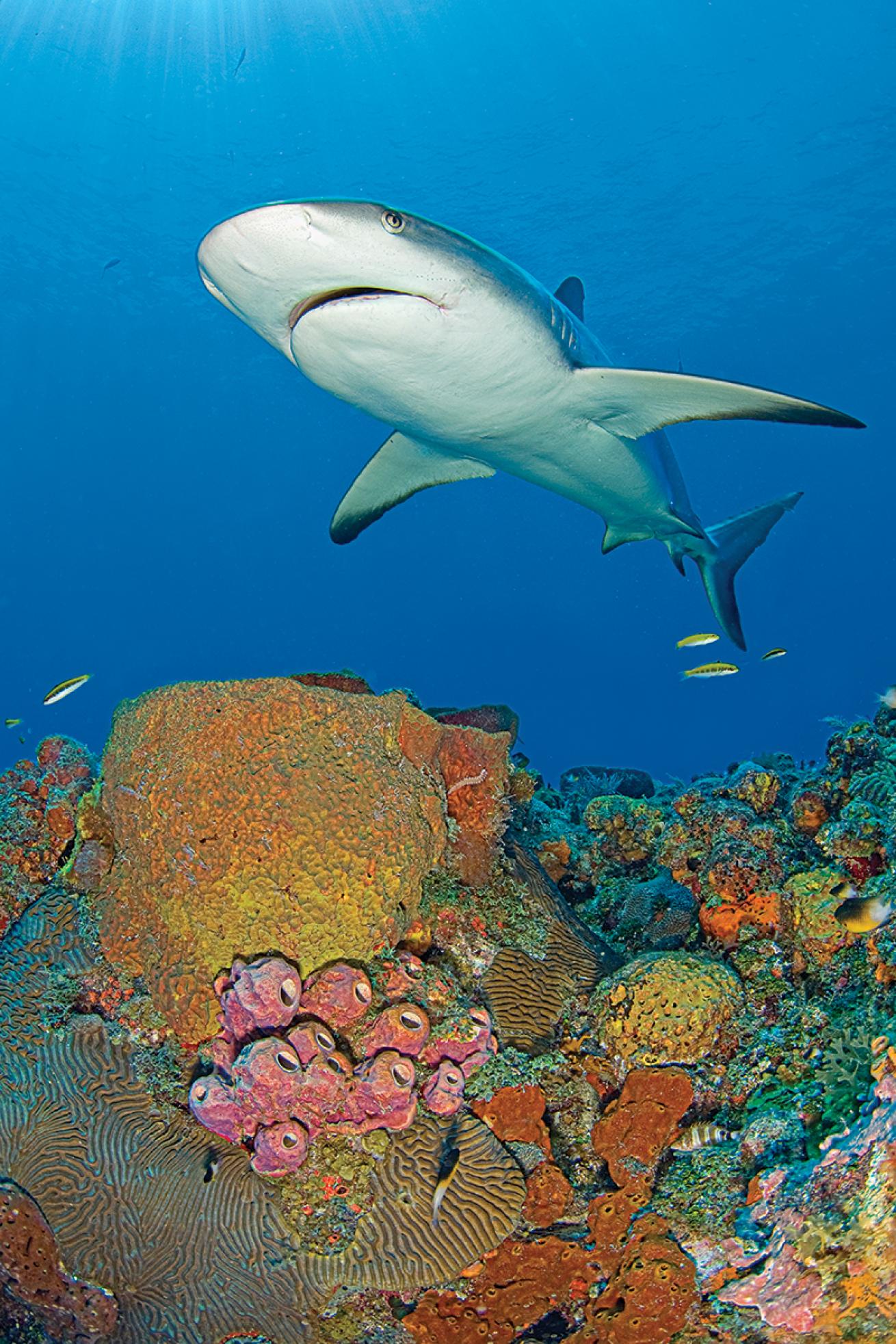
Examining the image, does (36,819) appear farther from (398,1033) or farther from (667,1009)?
(667,1009)

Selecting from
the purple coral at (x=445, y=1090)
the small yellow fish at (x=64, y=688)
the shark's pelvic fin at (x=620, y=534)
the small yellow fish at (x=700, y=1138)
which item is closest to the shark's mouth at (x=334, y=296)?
the purple coral at (x=445, y=1090)

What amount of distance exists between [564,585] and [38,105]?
96.0 metres

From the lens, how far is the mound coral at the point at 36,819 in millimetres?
5297

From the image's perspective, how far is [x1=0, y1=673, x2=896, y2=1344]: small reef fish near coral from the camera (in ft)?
10.9

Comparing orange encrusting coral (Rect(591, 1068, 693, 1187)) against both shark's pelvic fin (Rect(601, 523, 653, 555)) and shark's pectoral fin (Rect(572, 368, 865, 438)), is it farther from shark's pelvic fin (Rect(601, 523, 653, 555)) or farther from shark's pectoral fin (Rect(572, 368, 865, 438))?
shark's pelvic fin (Rect(601, 523, 653, 555))

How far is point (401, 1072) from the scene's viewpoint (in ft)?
11.2

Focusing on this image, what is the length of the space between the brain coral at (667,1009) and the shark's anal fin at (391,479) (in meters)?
4.04

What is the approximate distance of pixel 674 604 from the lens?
133 metres

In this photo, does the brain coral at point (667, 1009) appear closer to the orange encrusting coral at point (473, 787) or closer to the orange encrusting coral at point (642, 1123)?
the orange encrusting coral at point (642, 1123)

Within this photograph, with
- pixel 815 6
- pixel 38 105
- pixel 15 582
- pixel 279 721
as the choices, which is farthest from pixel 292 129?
pixel 15 582

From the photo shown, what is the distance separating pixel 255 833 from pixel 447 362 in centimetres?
276

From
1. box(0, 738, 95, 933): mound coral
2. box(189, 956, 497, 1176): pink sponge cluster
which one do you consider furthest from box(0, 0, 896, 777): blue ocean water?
box(0, 738, 95, 933): mound coral

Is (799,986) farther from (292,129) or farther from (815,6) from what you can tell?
(292,129)

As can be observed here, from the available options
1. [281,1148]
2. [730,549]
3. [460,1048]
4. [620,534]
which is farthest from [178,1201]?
[730,549]
